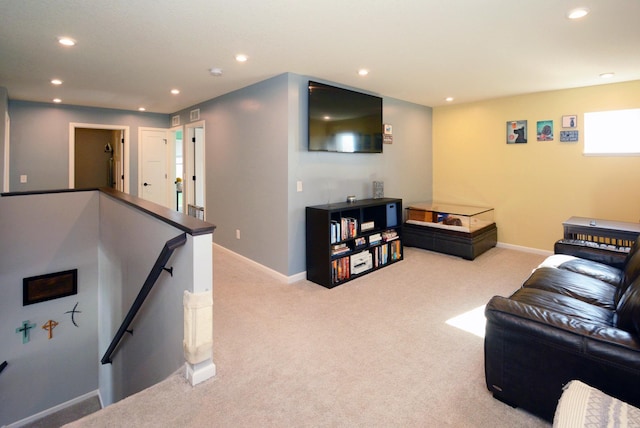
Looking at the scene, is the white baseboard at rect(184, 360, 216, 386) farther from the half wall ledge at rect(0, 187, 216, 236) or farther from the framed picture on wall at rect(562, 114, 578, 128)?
the framed picture on wall at rect(562, 114, 578, 128)

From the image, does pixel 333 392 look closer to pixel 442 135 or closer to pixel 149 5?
pixel 149 5

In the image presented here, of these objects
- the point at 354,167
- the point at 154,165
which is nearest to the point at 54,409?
the point at 154,165

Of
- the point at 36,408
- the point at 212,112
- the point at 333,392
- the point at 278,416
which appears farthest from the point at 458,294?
the point at 36,408

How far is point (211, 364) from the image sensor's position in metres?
2.18

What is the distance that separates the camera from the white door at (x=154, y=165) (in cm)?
661

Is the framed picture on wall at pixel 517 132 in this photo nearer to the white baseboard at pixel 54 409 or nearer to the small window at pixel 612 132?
the small window at pixel 612 132

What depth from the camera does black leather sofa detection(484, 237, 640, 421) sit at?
4.95 feet

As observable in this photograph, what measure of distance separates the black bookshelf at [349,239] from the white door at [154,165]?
4.19 meters

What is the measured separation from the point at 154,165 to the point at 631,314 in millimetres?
7164

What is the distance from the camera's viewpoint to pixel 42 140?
18.4ft

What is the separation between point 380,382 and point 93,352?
4553 millimetres

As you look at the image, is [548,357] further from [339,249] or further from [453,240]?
[453,240]

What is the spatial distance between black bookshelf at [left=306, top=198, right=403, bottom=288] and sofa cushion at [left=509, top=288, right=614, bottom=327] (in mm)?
1924

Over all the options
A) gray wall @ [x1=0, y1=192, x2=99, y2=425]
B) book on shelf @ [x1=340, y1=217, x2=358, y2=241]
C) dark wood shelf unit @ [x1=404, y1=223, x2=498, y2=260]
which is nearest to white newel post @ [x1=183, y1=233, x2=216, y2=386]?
book on shelf @ [x1=340, y1=217, x2=358, y2=241]
